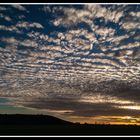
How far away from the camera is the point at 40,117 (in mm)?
141375

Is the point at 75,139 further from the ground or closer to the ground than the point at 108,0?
closer to the ground

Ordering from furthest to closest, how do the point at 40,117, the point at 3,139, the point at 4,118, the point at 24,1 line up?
the point at 40,117 → the point at 4,118 → the point at 24,1 → the point at 3,139

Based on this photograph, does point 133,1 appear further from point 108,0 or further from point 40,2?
point 40,2

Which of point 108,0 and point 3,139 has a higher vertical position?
point 108,0

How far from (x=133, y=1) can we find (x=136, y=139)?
9475mm

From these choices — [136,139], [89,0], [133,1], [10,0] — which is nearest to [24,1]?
[10,0]

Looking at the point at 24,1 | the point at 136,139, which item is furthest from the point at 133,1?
the point at 136,139

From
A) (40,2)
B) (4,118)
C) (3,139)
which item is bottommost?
(3,139)

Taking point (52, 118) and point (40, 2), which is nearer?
point (40, 2)

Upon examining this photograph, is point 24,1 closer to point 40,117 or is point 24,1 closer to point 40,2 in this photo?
point 40,2

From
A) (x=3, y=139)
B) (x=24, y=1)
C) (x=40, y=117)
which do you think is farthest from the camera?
(x=40, y=117)

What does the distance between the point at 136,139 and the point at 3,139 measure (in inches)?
335

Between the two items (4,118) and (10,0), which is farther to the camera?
(4,118)

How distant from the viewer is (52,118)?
148 m
